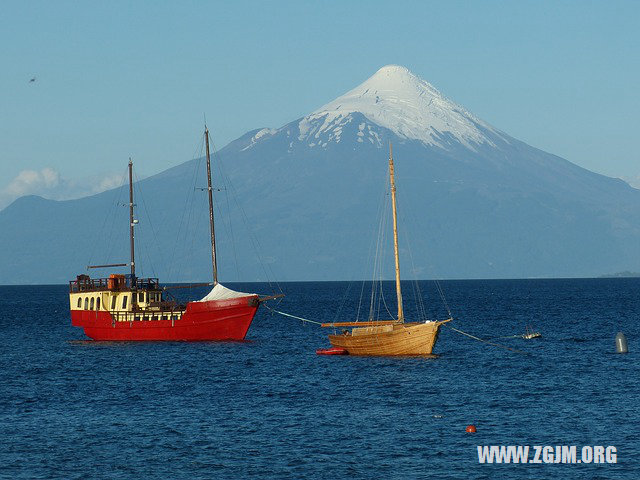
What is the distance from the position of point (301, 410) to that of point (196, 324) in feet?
119

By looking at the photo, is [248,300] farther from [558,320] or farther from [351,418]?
[558,320]

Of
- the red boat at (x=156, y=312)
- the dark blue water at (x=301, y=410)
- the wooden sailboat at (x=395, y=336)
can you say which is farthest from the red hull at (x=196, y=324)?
the wooden sailboat at (x=395, y=336)

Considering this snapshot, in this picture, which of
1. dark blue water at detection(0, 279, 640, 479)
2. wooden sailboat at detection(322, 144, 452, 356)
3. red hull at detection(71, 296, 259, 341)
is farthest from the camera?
red hull at detection(71, 296, 259, 341)

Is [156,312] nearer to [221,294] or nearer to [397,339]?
[221,294]

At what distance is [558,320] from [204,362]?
6629cm

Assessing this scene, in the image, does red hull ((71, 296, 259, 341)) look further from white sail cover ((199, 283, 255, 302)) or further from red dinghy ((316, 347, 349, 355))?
red dinghy ((316, 347, 349, 355))

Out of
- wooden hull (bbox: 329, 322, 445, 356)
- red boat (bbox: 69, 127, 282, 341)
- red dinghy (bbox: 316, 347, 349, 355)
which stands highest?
red boat (bbox: 69, 127, 282, 341)

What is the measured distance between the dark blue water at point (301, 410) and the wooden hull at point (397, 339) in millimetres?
874

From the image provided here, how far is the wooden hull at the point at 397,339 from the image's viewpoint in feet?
254

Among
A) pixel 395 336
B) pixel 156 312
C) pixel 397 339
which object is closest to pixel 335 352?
pixel 397 339

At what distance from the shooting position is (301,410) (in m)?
59.1

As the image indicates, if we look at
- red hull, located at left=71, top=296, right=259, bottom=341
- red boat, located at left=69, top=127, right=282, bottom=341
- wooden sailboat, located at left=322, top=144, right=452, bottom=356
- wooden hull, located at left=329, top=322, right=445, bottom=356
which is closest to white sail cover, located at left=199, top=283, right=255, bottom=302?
red boat, located at left=69, top=127, right=282, bottom=341

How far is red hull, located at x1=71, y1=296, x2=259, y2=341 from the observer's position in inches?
3654

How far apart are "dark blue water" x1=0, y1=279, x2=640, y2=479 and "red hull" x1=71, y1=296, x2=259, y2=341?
4.57ft
